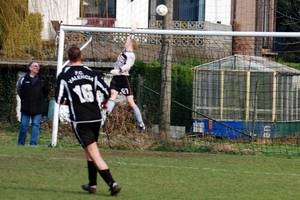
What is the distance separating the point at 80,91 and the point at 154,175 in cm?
289

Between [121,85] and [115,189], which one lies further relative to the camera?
[121,85]

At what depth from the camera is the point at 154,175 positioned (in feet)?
40.3

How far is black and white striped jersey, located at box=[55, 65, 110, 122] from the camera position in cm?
995

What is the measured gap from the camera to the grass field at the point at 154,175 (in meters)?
10.3

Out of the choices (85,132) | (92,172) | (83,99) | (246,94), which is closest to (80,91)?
(83,99)

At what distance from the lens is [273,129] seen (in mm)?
20562

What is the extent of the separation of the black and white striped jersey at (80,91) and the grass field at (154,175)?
1092 millimetres

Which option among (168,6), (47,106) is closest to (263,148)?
(168,6)

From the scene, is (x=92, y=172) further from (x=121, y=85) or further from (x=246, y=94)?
(x=246, y=94)

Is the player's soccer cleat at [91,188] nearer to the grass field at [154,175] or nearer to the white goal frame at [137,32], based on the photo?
the grass field at [154,175]

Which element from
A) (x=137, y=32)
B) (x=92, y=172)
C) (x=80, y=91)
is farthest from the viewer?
(x=137, y=32)

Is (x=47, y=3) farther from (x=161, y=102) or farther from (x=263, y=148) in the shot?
(x=263, y=148)

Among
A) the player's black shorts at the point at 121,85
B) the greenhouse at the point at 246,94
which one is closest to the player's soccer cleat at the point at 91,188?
the player's black shorts at the point at 121,85

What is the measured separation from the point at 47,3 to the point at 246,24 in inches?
604
